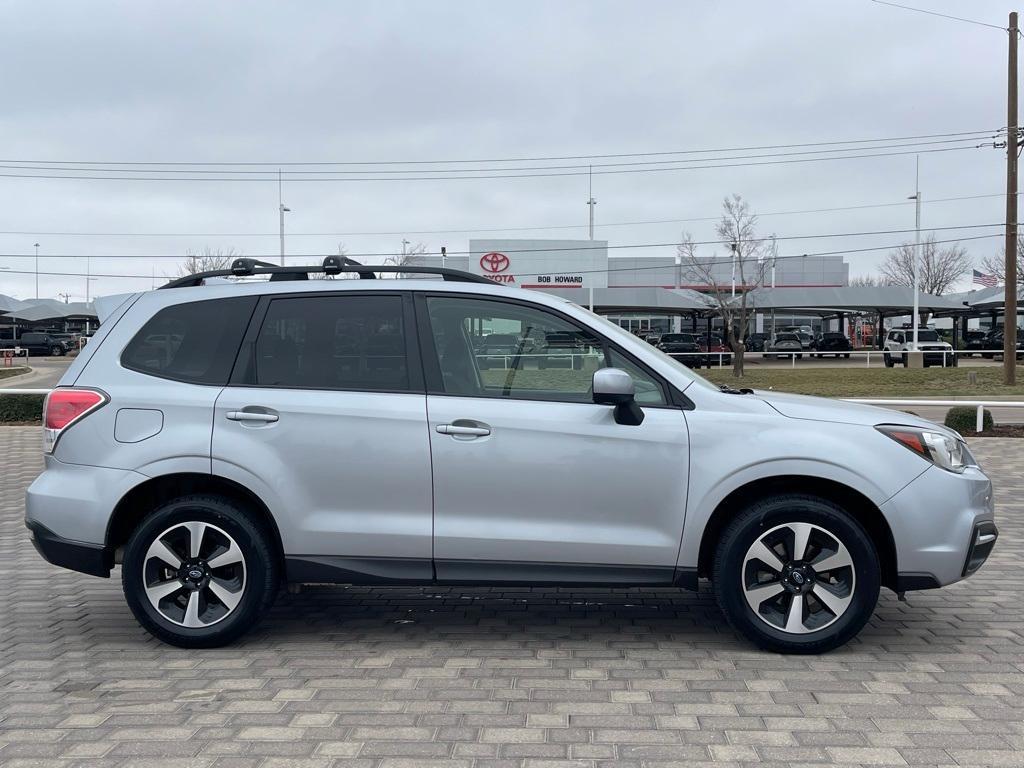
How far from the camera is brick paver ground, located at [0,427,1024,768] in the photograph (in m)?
3.44

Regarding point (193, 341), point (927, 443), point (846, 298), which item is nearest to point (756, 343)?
point (846, 298)

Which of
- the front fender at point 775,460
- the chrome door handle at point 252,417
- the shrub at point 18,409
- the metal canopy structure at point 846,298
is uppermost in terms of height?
the metal canopy structure at point 846,298

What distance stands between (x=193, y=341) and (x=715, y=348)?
55182mm

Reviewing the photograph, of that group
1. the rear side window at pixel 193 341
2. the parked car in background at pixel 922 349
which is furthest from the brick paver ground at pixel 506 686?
the parked car in background at pixel 922 349

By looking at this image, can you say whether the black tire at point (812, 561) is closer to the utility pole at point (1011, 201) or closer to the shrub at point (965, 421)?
the shrub at point (965, 421)

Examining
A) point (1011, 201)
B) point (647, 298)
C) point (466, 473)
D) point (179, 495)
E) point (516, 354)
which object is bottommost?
point (179, 495)

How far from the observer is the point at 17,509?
8586mm

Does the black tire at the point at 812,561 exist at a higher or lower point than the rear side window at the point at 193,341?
lower

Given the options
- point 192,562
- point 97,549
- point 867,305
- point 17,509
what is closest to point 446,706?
point 192,562

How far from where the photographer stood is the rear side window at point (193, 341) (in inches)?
183

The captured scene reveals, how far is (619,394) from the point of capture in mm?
4215

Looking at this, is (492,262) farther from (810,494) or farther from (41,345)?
(41,345)

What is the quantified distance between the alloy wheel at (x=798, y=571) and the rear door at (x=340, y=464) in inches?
63.7

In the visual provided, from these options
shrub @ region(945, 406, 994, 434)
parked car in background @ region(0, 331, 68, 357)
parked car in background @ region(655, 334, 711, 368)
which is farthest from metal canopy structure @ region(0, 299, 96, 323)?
shrub @ region(945, 406, 994, 434)
